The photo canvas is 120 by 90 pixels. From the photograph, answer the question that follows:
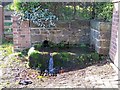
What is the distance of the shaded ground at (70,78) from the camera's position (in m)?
3.19

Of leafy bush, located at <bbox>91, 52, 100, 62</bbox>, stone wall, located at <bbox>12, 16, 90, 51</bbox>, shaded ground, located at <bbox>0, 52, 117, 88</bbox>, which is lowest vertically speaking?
shaded ground, located at <bbox>0, 52, 117, 88</bbox>

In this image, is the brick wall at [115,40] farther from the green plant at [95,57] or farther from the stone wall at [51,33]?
the stone wall at [51,33]

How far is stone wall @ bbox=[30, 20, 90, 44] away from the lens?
5582 mm

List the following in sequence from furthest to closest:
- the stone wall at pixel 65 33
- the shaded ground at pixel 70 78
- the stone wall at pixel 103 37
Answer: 1. the stone wall at pixel 65 33
2. the stone wall at pixel 103 37
3. the shaded ground at pixel 70 78

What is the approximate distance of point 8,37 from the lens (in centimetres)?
794

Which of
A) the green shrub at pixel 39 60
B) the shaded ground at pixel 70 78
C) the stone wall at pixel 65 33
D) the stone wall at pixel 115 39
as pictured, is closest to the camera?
the shaded ground at pixel 70 78

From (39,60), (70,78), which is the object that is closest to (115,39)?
(70,78)

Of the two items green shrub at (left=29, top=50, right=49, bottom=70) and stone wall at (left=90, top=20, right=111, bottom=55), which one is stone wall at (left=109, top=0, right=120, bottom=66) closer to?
stone wall at (left=90, top=20, right=111, bottom=55)

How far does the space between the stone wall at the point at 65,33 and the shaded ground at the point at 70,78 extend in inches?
41.4

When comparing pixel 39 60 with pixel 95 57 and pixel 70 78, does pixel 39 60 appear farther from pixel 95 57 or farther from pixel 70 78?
pixel 70 78

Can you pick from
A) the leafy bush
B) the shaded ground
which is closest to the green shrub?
the shaded ground

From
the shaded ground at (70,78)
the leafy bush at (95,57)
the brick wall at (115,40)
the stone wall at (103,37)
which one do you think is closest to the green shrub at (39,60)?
the shaded ground at (70,78)

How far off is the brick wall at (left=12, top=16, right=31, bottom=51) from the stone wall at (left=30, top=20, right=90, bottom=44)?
0.10 meters

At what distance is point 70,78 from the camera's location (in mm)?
3617
